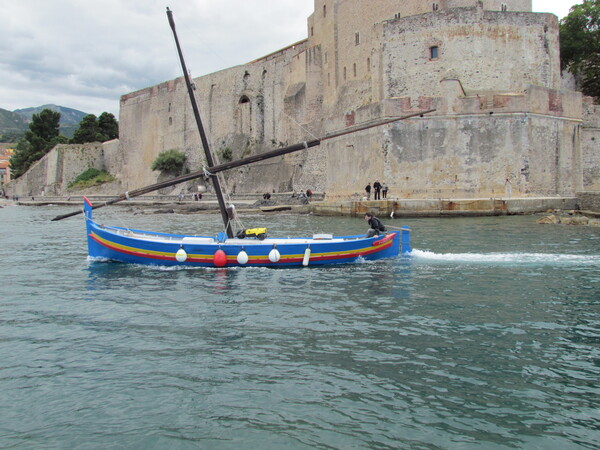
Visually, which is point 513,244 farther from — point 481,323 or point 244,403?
point 244,403

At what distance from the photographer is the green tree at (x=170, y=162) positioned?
56.8m

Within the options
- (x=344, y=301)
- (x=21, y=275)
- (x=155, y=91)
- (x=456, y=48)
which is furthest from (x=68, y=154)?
(x=344, y=301)

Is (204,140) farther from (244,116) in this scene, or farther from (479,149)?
(244,116)

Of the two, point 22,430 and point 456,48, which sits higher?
point 456,48

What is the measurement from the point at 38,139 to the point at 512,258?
72103 mm

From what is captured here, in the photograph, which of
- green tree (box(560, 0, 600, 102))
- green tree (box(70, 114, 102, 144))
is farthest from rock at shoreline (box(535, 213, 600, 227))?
green tree (box(70, 114, 102, 144))

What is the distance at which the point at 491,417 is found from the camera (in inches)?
188

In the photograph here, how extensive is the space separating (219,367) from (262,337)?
1093 mm

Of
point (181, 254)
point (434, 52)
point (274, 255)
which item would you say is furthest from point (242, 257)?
point (434, 52)

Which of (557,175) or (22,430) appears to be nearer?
(22,430)

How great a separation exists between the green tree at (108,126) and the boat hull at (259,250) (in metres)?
68.7

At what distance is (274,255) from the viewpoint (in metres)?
12.1

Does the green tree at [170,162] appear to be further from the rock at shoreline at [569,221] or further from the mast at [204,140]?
the mast at [204,140]

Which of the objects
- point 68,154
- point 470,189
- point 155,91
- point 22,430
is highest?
point 155,91
